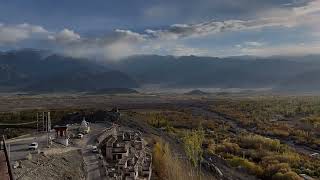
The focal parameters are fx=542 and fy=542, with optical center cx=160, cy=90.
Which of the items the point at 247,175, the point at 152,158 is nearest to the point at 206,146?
the point at 247,175

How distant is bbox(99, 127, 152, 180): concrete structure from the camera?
37156 mm

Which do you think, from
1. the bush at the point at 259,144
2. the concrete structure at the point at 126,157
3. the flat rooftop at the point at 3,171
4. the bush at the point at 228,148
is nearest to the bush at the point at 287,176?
the concrete structure at the point at 126,157

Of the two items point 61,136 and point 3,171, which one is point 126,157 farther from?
point 3,171

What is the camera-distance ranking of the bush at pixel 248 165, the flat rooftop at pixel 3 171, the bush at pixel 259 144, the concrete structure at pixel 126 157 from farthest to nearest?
the bush at pixel 259 144 < the bush at pixel 248 165 < the concrete structure at pixel 126 157 < the flat rooftop at pixel 3 171

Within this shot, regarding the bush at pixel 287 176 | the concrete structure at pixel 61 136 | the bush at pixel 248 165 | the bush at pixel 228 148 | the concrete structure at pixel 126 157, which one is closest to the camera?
the concrete structure at pixel 126 157

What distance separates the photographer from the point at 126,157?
41.6 m

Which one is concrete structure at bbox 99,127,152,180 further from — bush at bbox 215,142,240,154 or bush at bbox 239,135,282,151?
bush at bbox 239,135,282,151

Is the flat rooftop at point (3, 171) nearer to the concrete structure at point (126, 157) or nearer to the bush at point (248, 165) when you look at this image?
the concrete structure at point (126, 157)

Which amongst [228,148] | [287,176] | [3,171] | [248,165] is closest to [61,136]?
[248,165]

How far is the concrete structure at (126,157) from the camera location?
122 ft

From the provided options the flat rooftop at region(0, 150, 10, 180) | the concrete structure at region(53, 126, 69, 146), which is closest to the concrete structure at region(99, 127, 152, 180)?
the concrete structure at region(53, 126, 69, 146)

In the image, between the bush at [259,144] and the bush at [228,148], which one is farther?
the bush at [259,144]

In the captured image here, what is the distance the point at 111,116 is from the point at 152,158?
83.5 ft

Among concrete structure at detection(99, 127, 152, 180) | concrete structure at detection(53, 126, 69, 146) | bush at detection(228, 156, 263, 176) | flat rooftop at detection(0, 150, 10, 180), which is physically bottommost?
bush at detection(228, 156, 263, 176)
